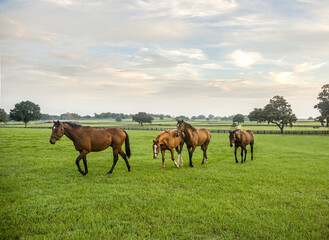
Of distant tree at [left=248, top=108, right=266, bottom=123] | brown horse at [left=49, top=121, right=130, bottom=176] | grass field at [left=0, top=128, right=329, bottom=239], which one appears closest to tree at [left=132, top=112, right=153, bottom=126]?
distant tree at [left=248, top=108, right=266, bottom=123]

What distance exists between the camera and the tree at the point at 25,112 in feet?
284

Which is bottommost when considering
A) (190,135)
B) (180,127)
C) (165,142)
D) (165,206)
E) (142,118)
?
(165,206)

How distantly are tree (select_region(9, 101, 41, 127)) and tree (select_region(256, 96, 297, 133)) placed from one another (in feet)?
304

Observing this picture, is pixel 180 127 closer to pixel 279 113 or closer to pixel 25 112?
pixel 279 113

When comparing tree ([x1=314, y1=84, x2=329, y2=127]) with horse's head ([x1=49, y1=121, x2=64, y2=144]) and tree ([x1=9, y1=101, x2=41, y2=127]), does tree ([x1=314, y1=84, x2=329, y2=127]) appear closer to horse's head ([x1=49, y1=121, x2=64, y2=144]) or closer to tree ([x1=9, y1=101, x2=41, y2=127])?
horse's head ([x1=49, y1=121, x2=64, y2=144])

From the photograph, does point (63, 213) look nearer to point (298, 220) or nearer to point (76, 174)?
point (76, 174)

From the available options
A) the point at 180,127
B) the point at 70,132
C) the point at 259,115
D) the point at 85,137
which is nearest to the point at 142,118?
the point at 259,115

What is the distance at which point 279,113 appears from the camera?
55.1 metres

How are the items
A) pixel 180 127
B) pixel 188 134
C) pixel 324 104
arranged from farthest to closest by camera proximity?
pixel 324 104 < pixel 188 134 < pixel 180 127

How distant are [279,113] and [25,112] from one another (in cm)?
9752

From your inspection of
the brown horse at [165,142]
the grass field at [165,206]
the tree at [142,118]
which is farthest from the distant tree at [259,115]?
the tree at [142,118]

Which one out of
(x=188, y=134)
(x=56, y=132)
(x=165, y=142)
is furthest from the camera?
(x=188, y=134)

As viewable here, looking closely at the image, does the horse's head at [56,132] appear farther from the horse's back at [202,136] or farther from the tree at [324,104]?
the tree at [324,104]

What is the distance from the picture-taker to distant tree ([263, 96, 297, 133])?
2143 inches
